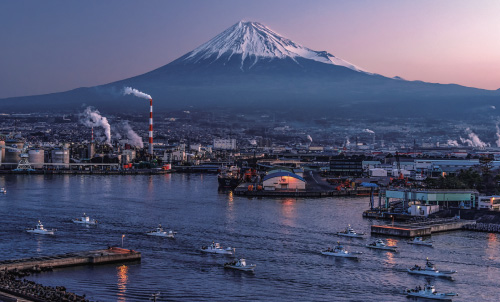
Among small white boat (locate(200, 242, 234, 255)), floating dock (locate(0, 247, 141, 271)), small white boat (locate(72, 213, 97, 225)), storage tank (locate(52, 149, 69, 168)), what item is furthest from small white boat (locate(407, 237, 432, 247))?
storage tank (locate(52, 149, 69, 168))

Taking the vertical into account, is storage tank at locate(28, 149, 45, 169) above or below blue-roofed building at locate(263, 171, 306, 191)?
above

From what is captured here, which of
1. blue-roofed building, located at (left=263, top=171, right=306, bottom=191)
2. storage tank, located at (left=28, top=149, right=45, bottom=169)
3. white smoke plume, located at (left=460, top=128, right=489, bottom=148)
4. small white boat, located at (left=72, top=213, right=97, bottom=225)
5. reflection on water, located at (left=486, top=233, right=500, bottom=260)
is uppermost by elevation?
white smoke plume, located at (left=460, top=128, right=489, bottom=148)

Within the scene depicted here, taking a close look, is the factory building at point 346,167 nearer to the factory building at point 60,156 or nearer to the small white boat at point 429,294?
the factory building at point 60,156

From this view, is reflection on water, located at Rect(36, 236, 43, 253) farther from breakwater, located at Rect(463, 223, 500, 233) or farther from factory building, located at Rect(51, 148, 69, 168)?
factory building, located at Rect(51, 148, 69, 168)

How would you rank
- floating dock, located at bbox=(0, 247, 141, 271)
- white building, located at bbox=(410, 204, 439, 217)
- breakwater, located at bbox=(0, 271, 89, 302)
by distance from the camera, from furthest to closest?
1. white building, located at bbox=(410, 204, 439, 217)
2. floating dock, located at bbox=(0, 247, 141, 271)
3. breakwater, located at bbox=(0, 271, 89, 302)

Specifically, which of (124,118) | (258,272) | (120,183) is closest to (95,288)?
(258,272)

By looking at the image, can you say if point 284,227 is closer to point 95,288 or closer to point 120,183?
point 95,288

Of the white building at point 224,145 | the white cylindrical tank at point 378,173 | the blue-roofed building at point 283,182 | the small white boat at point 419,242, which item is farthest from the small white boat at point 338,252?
the white building at point 224,145
